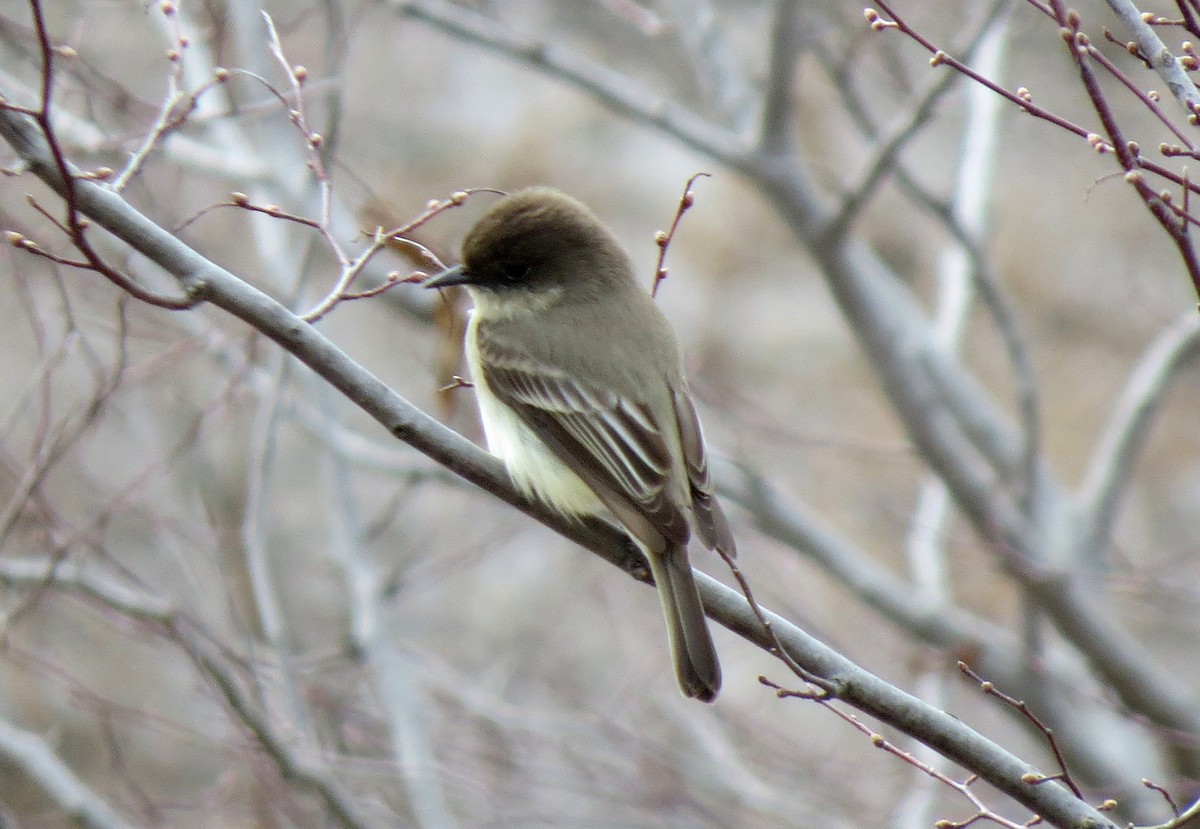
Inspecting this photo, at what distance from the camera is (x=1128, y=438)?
6469 millimetres

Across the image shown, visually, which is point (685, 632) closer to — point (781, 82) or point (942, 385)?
point (781, 82)

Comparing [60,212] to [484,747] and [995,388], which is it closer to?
[484,747]

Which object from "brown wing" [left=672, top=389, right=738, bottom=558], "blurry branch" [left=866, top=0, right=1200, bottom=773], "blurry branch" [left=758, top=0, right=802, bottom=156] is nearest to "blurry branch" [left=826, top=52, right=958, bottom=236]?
"blurry branch" [left=758, top=0, right=802, bottom=156]

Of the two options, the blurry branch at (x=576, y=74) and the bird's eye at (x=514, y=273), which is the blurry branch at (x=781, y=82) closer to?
the blurry branch at (x=576, y=74)

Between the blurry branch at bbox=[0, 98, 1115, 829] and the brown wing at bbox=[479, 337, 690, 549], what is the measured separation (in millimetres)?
484

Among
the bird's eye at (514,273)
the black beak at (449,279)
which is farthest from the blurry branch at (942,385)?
the black beak at (449,279)

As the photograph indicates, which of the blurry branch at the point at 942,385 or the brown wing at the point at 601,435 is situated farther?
the blurry branch at the point at 942,385

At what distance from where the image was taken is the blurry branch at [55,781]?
13.2ft

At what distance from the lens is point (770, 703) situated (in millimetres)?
9070

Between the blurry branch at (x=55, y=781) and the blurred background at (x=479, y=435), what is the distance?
4 centimetres

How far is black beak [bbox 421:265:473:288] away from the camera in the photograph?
3896mm

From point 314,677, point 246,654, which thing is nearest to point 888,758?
point 314,677

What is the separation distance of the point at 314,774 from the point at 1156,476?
7.38 m

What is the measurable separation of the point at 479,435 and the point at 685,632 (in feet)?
11.7
